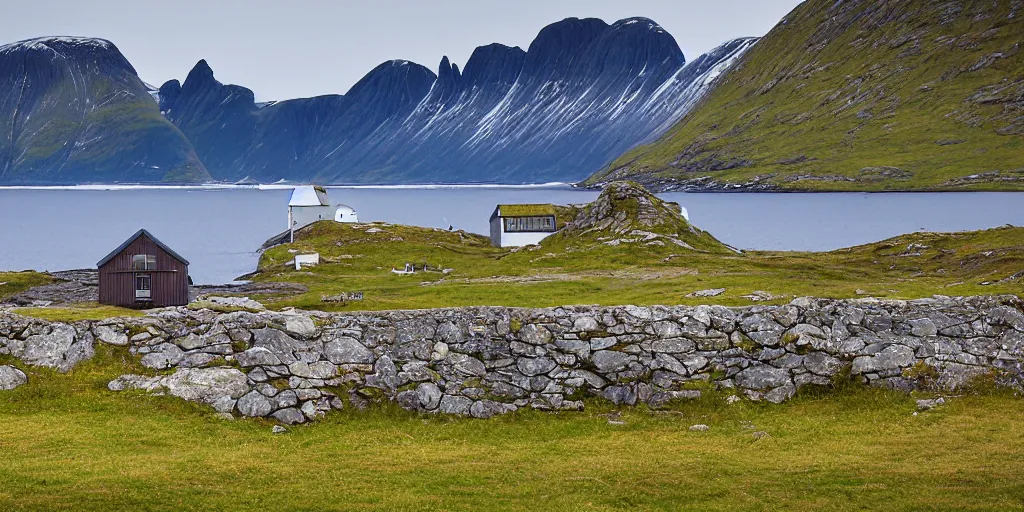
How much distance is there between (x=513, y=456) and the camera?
2491 centimetres

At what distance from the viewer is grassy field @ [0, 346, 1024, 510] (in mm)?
20016

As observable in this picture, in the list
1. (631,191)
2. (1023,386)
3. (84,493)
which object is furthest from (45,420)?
(631,191)

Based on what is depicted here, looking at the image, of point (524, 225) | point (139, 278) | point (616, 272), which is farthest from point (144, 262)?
point (524, 225)

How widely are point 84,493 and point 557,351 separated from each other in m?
16.4

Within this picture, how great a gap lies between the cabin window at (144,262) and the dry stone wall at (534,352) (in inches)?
1670

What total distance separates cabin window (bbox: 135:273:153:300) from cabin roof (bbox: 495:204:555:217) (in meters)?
73.7

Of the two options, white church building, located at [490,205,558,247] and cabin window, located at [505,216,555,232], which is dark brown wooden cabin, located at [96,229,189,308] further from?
cabin window, located at [505,216,555,232]

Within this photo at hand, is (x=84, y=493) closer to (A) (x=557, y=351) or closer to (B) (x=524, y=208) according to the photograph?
(A) (x=557, y=351)

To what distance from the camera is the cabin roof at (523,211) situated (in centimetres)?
14100

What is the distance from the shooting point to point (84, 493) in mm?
19625

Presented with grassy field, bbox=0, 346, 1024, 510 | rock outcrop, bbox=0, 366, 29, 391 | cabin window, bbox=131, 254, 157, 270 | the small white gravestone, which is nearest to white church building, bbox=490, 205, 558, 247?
the small white gravestone

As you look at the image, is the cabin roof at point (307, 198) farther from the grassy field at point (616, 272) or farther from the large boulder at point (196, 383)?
the large boulder at point (196, 383)

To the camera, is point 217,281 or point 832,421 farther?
point 217,281

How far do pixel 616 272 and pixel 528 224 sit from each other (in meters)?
45.1
